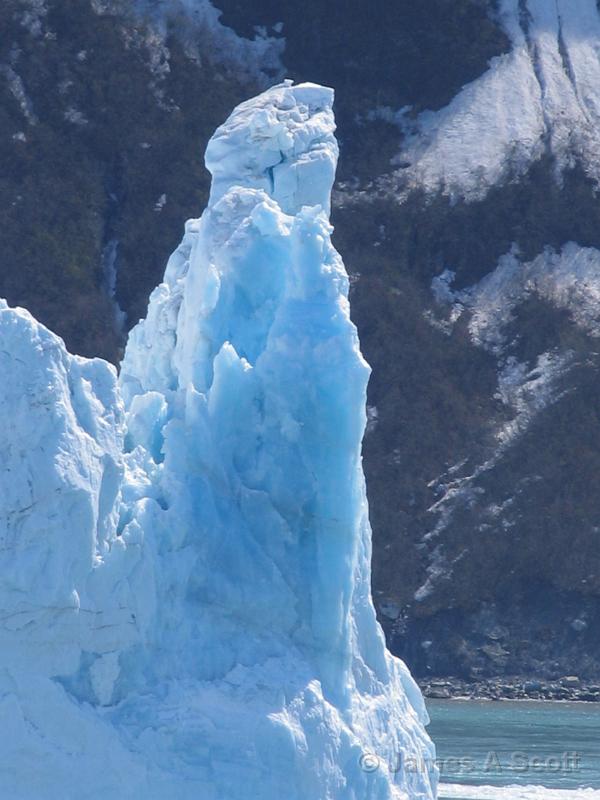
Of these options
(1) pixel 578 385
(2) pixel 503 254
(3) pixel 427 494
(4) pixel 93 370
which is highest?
(2) pixel 503 254

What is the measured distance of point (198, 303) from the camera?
1964cm

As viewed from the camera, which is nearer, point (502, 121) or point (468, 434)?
point (468, 434)

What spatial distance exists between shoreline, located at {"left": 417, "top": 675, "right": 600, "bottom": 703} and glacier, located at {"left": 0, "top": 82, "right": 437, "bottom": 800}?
98.6 feet

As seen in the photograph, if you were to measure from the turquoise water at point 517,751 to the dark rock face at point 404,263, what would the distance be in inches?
249

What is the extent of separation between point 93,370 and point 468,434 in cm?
3962

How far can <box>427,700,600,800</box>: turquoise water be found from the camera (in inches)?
1043

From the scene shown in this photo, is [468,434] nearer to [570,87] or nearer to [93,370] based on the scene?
[570,87]

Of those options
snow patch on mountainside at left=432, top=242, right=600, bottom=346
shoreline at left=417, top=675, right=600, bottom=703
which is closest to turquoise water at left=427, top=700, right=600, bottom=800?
shoreline at left=417, top=675, right=600, bottom=703

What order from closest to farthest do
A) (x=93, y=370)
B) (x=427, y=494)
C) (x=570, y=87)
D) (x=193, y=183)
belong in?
1. (x=93, y=370)
2. (x=427, y=494)
3. (x=193, y=183)
4. (x=570, y=87)

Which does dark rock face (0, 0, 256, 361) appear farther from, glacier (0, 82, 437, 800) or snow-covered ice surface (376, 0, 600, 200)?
glacier (0, 82, 437, 800)

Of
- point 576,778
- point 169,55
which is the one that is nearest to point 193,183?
point 169,55

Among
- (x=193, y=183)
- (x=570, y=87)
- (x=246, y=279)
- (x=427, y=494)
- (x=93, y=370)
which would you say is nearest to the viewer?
(x=93, y=370)

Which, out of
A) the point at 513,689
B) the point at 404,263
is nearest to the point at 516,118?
the point at 404,263

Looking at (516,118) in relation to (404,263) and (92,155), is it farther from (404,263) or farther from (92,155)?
(92,155)
